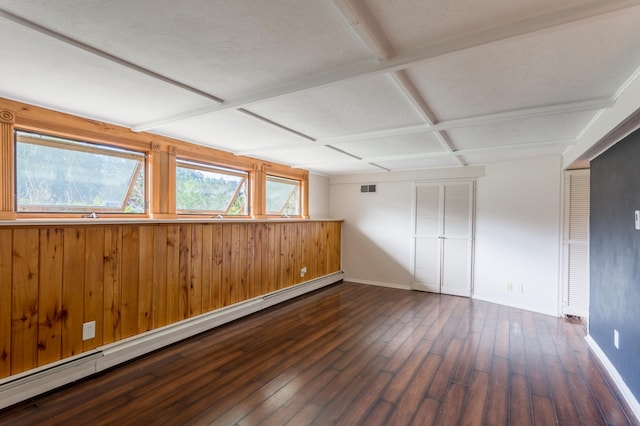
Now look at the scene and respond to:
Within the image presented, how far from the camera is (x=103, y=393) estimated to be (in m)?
2.22

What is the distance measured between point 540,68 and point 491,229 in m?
3.50

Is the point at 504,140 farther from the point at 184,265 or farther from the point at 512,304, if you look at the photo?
the point at 184,265

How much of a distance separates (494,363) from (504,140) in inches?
89.8

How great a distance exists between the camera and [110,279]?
2.63 meters

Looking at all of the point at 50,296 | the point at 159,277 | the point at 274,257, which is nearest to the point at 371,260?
the point at 274,257

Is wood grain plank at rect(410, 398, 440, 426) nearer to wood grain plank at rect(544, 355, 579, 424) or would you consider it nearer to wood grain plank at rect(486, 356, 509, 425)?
wood grain plank at rect(486, 356, 509, 425)

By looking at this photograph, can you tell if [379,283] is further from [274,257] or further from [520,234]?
[520,234]

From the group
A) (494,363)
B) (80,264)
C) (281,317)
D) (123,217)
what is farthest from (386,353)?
(123,217)

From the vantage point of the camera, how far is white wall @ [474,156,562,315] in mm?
4207

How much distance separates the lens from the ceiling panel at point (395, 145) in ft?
11.0

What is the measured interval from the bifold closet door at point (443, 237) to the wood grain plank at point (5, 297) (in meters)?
5.11

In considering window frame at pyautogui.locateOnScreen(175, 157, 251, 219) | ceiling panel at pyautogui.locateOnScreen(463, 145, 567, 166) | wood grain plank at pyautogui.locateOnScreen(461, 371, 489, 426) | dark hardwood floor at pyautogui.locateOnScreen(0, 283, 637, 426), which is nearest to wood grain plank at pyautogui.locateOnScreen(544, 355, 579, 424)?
dark hardwood floor at pyautogui.locateOnScreen(0, 283, 637, 426)

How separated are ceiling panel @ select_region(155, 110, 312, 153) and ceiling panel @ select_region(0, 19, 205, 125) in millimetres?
302

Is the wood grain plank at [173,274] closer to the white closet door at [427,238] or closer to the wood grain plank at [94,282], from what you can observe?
the wood grain plank at [94,282]
